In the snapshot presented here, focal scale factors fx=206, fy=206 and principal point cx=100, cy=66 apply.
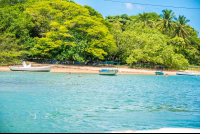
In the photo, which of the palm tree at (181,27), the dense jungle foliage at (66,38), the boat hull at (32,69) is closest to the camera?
the boat hull at (32,69)

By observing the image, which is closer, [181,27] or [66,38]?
[66,38]

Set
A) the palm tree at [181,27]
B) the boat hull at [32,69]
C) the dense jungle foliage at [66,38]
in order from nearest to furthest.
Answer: the boat hull at [32,69], the dense jungle foliage at [66,38], the palm tree at [181,27]

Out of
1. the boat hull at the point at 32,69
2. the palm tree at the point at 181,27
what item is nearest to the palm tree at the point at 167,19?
the palm tree at the point at 181,27

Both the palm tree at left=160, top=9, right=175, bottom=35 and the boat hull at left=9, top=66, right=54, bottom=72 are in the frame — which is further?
the palm tree at left=160, top=9, right=175, bottom=35

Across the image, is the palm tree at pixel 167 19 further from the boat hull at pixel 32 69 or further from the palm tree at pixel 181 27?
the boat hull at pixel 32 69

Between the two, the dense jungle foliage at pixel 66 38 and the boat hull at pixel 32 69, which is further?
the dense jungle foliage at pixel 66 38

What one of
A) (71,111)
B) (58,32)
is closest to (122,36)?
(58,32)

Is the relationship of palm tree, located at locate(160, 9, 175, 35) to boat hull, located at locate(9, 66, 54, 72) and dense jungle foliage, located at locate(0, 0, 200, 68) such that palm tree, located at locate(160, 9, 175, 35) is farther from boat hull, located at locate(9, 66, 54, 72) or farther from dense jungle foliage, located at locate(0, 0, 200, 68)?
boat hull, located at locate(9, 66, 54, 72)

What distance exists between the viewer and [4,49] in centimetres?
4609

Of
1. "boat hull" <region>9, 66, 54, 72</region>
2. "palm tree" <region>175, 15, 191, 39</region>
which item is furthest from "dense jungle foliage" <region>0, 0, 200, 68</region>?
"palm tree" <region>175, 15, 191, 39</region>

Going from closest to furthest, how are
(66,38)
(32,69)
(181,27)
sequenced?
1. (32,69)
2. (66,38)
3. (181,27)

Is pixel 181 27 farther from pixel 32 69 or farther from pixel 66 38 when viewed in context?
pixel 32 69

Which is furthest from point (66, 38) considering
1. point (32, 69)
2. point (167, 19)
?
point (167, 19)

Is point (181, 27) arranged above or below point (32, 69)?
above
